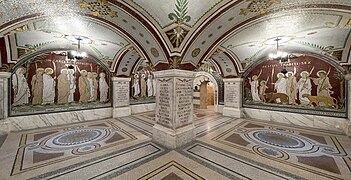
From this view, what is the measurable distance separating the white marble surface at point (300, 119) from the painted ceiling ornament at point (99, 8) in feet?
29.7

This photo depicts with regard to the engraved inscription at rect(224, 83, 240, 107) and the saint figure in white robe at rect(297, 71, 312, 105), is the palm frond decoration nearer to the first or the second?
the engraved inscription at rect(224, 83, 240, 107)

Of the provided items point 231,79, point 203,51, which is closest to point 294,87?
point 231,79

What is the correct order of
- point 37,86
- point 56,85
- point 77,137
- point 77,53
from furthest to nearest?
point 56,85 → point 37,86 → point 77,53 → point 77,137

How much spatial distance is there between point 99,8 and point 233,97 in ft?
28.5

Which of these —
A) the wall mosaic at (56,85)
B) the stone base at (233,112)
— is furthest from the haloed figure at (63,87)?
the stone base at (233,112)

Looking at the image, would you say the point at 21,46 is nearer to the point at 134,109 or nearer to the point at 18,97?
the point at 18,97

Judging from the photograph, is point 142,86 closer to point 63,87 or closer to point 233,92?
point 63,87

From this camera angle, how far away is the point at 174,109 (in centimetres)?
461

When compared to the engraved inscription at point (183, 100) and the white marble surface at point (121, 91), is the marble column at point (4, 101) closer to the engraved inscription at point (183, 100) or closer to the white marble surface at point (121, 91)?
the white marble surface at point (121, 91)

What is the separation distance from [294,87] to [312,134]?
2.77m

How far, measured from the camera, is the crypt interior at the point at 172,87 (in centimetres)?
345

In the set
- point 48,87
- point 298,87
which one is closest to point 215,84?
point 298,87

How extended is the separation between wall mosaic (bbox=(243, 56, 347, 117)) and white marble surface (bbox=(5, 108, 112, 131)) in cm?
953

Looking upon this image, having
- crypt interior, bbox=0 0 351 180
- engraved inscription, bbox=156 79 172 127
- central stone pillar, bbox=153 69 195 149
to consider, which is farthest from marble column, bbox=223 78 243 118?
engraved inscription, bbox=156 79 172 127
